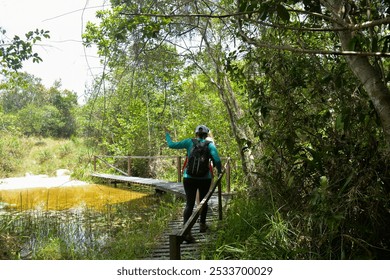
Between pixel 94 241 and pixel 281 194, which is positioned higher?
pixel 281 194

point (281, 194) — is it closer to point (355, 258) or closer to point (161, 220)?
point (355, 258)

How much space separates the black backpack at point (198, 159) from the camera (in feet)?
9.87

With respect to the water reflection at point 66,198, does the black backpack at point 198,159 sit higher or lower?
higher

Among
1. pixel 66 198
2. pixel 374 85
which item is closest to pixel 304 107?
pixel 374 85

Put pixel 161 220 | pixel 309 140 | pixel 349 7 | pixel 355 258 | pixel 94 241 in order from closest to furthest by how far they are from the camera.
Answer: pixel 349 7
pixel 355 258
pixel 309 140
pixel 94 241
pixel 161 220

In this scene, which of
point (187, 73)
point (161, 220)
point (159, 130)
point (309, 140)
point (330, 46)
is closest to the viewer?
point (309, 140)

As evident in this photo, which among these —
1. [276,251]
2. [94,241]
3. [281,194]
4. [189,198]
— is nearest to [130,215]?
[94,241]

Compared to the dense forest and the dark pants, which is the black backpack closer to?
the dark pants

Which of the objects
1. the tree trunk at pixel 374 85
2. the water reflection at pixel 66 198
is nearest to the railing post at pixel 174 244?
the tree trunk at pixel 374 85

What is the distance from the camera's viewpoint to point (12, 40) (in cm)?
293

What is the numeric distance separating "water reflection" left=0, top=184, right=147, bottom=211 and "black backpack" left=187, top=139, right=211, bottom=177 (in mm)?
3733

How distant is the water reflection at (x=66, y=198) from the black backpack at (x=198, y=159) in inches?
147

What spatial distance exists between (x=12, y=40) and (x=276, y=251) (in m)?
2.62

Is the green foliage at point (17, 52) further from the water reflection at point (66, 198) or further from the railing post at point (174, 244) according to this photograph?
the water reflection at point (66, 198)
